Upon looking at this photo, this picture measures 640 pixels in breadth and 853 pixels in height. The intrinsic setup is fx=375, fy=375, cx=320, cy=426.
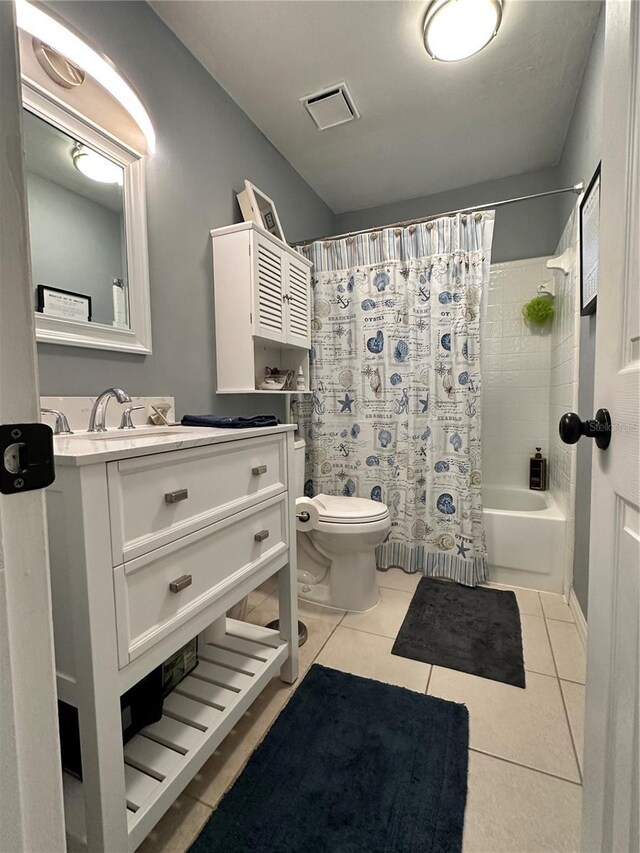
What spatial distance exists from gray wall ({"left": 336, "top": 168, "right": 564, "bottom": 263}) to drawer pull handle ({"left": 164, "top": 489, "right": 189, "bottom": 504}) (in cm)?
270

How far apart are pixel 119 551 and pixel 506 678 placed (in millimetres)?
1438

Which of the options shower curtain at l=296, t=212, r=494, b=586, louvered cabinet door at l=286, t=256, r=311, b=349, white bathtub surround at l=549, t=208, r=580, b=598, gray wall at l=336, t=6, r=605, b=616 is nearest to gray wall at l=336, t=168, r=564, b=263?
gray wall at l=336, t=6, r=605, b=616

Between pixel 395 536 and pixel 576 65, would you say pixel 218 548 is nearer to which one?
pixel 395 536

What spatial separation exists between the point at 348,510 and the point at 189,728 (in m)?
1.06

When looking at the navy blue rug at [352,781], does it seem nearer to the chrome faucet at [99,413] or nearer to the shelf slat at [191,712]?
the shelf slat at [191,712]

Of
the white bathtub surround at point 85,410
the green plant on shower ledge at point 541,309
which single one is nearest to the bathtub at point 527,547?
the green plant on shower ledge at point 541,309

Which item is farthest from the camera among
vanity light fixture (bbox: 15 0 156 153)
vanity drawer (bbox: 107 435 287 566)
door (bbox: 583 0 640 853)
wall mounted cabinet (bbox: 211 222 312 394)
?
wall mounted cabinet (bbox: 211 222 312 394)

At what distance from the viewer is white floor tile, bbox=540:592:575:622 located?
176 centimetres

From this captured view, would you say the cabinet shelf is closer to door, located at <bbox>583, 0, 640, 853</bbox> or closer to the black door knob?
door, located at <bbox>583, 0, 640, 853</bbox>

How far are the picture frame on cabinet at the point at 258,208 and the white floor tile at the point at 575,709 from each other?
2.23 metres

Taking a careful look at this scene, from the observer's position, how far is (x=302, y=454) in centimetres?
214

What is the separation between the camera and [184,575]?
2.86ft

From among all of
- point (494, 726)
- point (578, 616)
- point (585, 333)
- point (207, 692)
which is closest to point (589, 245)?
point (585, 333)

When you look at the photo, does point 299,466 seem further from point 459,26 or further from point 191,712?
point 459,26
